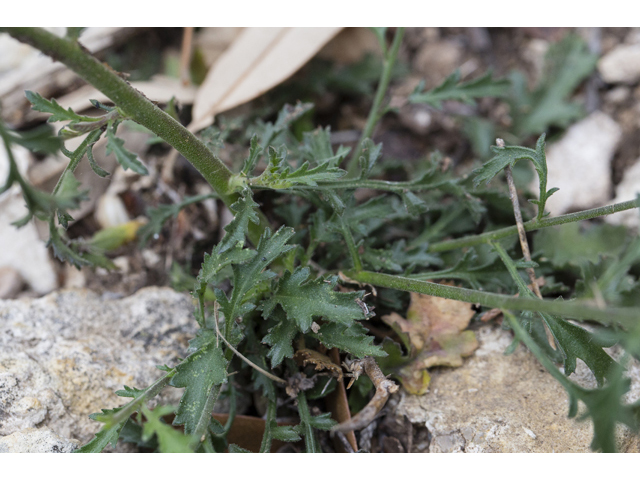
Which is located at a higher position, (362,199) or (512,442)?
(362,199)

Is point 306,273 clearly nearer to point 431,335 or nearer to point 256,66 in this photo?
point 431,335

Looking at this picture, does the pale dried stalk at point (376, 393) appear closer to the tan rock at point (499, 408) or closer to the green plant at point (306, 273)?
the green plant at point (306, 273)

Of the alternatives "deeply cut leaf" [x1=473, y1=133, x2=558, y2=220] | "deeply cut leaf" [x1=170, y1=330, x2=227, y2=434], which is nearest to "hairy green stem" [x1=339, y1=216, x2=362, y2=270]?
"deeply cut leaf" [x1=473, y1=133, x2=558, y2=220]

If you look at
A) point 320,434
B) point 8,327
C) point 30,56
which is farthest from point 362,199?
point 30,56

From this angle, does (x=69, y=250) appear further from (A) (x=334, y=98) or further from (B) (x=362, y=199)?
(A) (x=334, y=98)

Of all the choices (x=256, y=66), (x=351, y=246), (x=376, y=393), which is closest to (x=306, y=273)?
(x=351, y=246)

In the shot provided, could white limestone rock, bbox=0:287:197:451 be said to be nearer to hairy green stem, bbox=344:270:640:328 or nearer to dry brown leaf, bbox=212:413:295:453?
dry brown leaf, bbox=212:413:295:453
